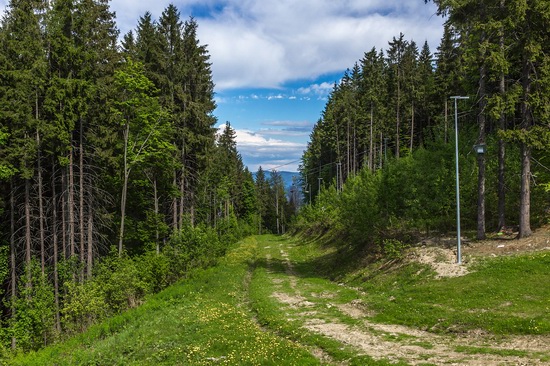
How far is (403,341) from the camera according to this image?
11.5 meters

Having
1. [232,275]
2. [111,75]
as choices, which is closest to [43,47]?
[111,75]

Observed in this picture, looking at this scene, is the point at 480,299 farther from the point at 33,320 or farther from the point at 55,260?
the point at 55,260

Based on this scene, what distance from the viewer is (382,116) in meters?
57.3

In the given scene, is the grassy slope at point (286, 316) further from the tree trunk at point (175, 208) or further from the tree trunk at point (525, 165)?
the tree trunk at point (175, 208)

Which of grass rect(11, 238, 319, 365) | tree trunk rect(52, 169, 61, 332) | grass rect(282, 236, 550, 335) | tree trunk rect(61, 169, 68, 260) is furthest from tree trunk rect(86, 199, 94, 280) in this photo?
grass rect(282, 236, 550, 335)

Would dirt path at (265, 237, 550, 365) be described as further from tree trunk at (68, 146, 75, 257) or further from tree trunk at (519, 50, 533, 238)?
tree trunk at (68, 146, 75, 257)

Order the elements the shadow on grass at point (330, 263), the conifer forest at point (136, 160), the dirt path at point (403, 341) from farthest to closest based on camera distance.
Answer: the shadow on grass at point (330, 263), the conifer forest at point (136, 160), the dirt path at point (403, 341)

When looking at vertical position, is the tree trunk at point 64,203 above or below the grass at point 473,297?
above

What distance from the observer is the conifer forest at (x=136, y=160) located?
20.0 metres

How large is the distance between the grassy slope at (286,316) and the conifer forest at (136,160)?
12.3ft

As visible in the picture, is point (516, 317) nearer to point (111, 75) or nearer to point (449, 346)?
point (449, 346)

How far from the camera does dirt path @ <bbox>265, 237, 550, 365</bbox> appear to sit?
9.48 m

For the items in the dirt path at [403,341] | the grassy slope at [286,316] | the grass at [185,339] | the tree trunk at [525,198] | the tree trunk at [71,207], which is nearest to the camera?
the dirt path at [403,341]

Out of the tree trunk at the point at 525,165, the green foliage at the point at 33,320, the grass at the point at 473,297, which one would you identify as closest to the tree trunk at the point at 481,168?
the tree trunk at the point at 525,165
